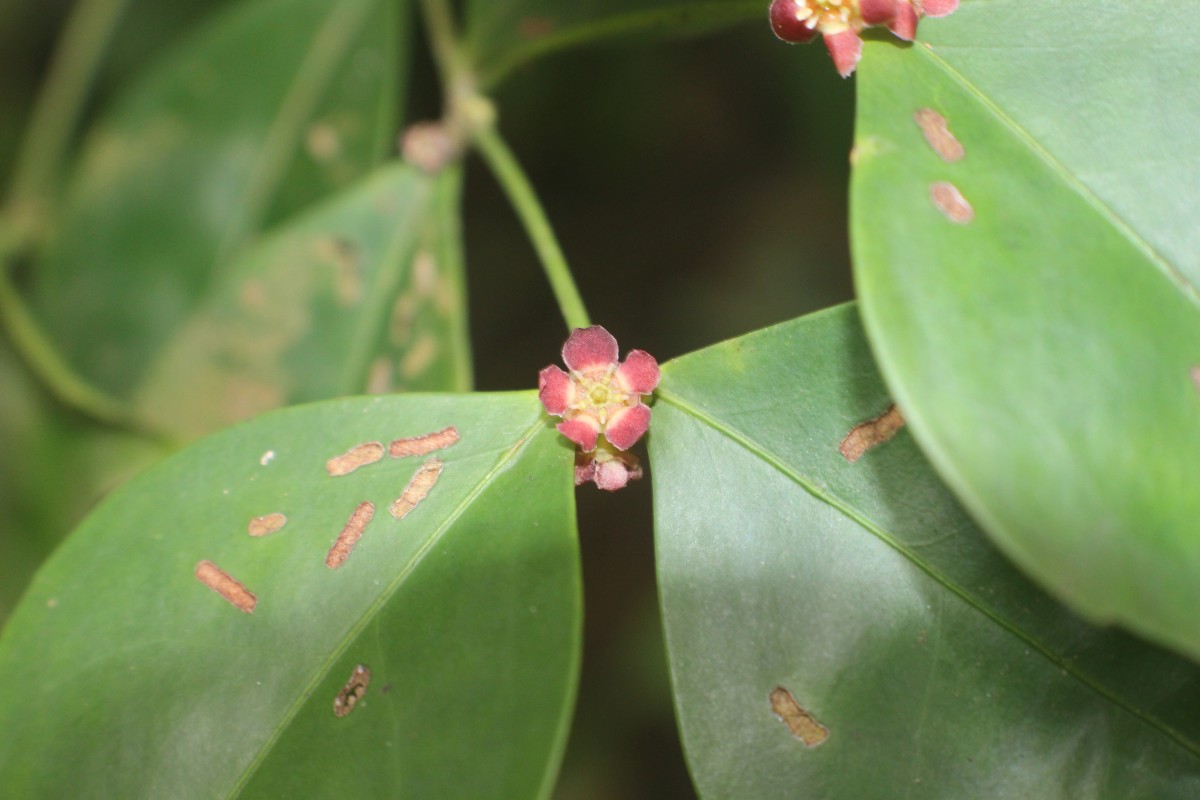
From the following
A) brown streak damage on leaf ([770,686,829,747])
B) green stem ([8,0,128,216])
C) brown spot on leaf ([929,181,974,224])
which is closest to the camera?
brown spot on leaf ([929,181,974,224])

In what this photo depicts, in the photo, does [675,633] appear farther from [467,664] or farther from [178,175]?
[178,175]

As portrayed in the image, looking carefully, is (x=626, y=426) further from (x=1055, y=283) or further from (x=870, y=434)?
(x=1055, y=283)

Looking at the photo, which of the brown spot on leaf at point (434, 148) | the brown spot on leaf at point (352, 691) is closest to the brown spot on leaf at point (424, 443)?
the brown spot on leaf at point (352, 691)

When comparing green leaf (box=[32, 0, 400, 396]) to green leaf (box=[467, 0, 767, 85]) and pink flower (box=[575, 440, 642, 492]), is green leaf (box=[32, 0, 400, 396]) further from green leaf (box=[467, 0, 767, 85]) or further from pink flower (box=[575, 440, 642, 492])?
pink flower (box=[575, 440, 642, 492])

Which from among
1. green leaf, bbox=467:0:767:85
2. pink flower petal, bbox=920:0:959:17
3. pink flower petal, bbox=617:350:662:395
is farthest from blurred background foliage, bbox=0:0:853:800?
pink flower petal, bbox=617:350:662:395

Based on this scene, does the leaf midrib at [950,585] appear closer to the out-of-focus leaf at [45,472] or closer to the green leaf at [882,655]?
the green leaf at [882,655]

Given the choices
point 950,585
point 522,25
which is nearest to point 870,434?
point 950,585

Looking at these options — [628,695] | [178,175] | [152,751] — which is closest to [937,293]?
[152,751]
